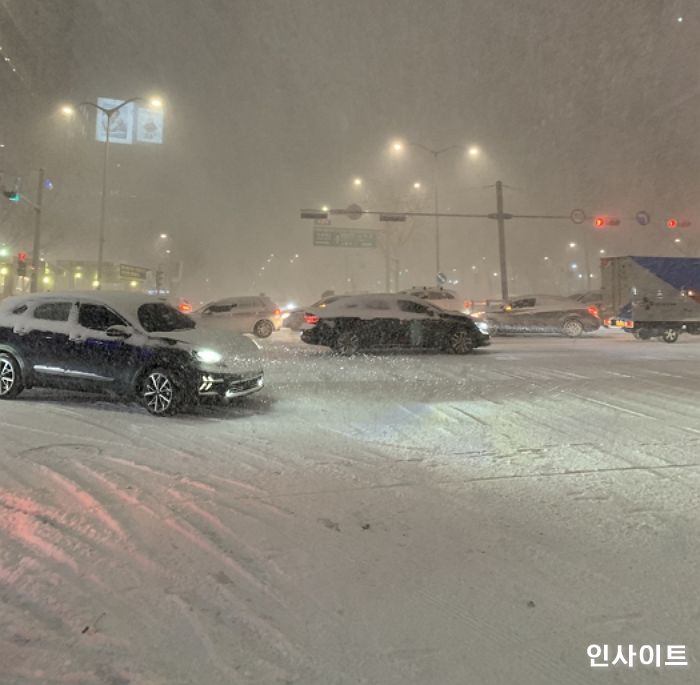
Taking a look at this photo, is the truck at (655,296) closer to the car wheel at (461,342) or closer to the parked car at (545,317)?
the parked car at (545,317)

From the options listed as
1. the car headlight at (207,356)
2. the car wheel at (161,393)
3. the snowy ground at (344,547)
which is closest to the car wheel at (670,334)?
the snowy ground at (344,547)

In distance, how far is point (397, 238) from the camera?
136 ft

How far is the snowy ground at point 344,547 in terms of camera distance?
2.35 m

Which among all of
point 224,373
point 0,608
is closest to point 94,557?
point 0,608

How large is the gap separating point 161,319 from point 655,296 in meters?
18.8

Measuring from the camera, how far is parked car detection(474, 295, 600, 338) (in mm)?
21422

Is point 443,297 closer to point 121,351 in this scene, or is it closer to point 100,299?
point 100,299

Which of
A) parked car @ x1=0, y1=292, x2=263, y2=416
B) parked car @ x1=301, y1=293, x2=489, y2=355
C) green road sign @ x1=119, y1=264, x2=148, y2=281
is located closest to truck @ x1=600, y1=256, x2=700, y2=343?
parked car @ x1=301, y1=293, x2=489, y2=355

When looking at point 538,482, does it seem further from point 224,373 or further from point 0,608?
point 224,373

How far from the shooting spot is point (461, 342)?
573 inches

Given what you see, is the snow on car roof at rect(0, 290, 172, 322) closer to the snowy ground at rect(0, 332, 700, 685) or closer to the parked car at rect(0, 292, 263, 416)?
the parked car at rect(0, 292, 263, 416)

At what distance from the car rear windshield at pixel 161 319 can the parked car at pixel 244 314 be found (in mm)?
13947

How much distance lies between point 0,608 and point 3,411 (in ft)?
17.5

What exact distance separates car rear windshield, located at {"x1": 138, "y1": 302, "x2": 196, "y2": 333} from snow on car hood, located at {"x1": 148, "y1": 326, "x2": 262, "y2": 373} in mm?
189
